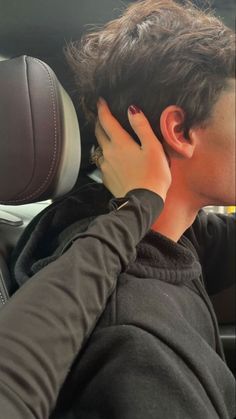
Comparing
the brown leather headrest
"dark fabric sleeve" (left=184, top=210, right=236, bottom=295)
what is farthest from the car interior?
A: "dark fabric sleeve" (left=184, top=210, right=236, bottom=295)

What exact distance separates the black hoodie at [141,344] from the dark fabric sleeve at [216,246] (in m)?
0.21

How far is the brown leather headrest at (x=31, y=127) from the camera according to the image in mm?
679

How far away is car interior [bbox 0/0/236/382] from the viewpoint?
681 millimetres

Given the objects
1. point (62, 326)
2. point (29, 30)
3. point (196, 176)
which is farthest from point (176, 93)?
point (62, 326)

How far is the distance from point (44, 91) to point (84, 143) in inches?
4.6

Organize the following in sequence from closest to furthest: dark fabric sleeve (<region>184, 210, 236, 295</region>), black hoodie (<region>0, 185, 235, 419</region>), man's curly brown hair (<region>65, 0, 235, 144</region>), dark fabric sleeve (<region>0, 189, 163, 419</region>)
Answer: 1. dark fabric sleeve (<region>0, 189, 163, 419</region>)
2. black hoodie (<region>0, 185, 235, 419</region>)
3. man's curly brown hair (<region>65, 0, 235, 144</region>)
4. dark fabric sleeve (<region>184, 210, 236, 295</region>)

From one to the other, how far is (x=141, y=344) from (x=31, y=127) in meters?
0.36

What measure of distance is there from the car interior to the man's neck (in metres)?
0.13

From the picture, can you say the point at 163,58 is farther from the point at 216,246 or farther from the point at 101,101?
the point at 216,246

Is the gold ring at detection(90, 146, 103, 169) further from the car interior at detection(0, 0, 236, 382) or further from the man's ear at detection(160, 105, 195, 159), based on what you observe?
the man's ear at detection(160, 105, 195, 159)

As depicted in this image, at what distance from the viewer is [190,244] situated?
915 millimetres

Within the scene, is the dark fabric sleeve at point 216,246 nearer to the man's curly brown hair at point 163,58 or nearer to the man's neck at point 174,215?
the man's neck at point 174,215

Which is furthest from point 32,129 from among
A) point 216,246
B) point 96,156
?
point 216,246

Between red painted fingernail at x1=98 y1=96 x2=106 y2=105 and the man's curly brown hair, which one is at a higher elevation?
the man's curly brown hair
